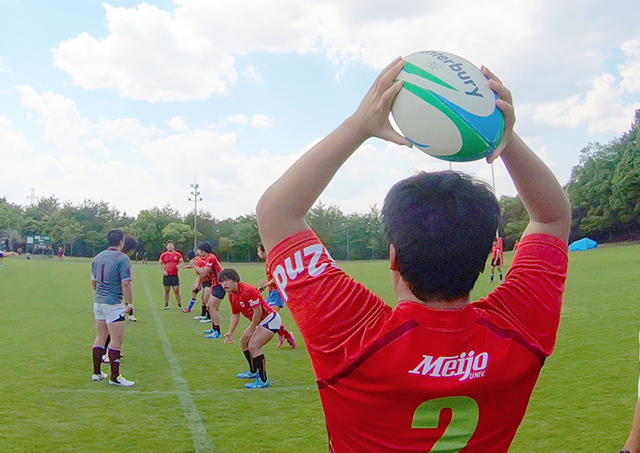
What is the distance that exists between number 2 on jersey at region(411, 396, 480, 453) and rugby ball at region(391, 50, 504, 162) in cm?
70

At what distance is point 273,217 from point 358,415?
1.77ft

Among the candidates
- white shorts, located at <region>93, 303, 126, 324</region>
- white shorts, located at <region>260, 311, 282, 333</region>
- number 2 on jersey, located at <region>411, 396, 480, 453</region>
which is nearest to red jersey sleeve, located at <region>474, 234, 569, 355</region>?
number 2 on jersey, located at <region>411, 396, 480, 453</region>

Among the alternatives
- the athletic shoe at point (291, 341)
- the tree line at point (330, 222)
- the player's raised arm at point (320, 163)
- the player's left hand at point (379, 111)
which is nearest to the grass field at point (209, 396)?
the athletic shoe at point (291, 341)

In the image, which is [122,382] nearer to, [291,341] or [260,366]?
[260,366]

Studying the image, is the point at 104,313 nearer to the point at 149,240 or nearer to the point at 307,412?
the point at 307,412

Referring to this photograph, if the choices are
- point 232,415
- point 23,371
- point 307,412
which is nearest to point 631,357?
point 307,412

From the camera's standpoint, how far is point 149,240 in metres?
86.9

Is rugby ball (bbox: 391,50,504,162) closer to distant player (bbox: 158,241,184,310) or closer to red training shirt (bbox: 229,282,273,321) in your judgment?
red training shirt (bbox: 229,282,273,321)

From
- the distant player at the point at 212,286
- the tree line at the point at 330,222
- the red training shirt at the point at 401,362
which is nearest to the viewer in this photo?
the red training shirt at the point at 401,362

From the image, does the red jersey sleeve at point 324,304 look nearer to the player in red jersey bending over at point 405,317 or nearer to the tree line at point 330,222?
the player in red jersey bending over at point 405,317

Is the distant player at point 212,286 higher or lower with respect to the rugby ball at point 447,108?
lower

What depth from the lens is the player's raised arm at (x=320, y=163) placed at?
1.46 meters

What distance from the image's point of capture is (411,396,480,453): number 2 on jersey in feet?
4.84

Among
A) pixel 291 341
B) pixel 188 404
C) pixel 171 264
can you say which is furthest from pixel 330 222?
pixel 188 404
